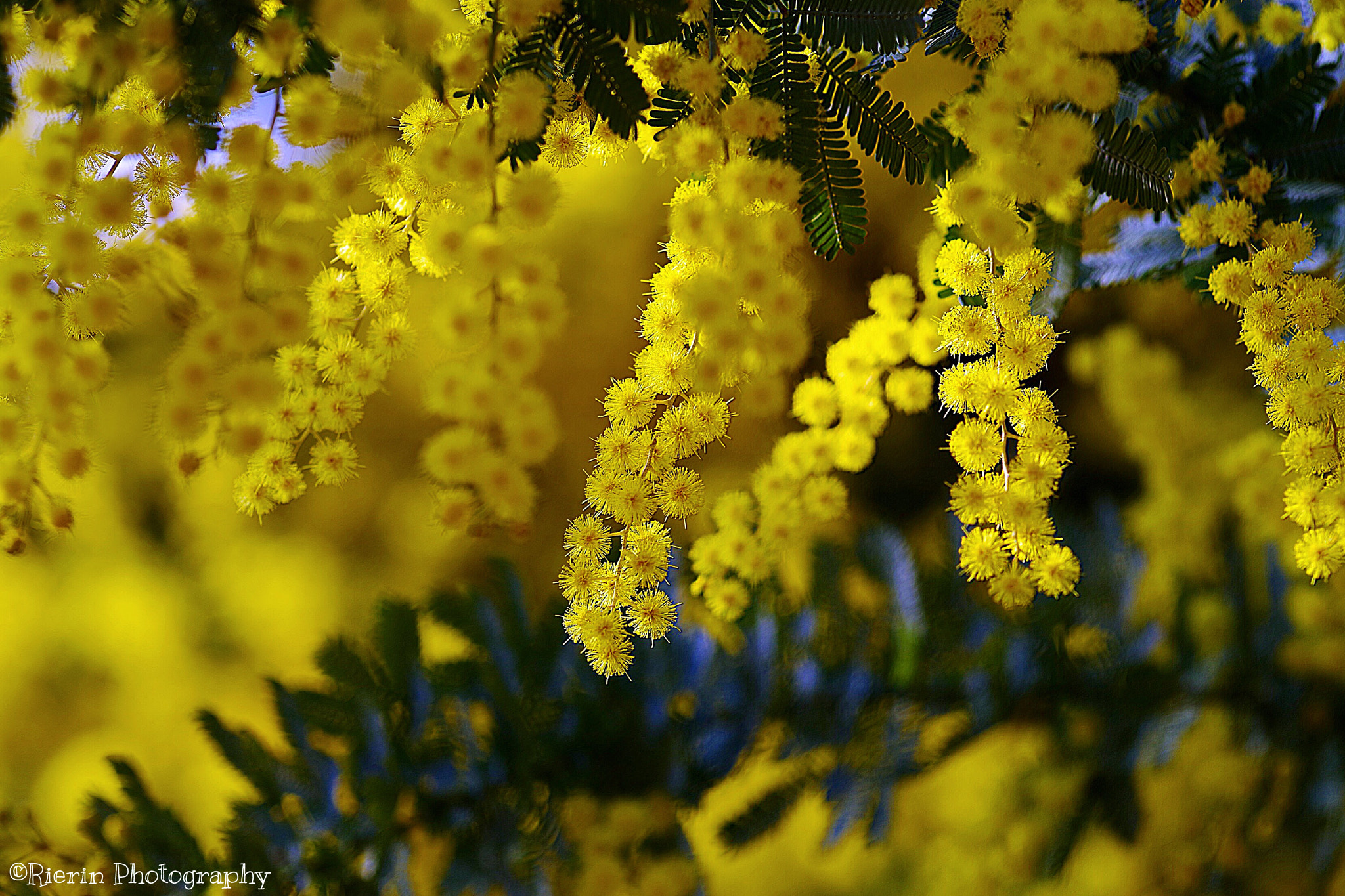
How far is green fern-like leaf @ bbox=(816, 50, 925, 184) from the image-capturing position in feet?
1.61

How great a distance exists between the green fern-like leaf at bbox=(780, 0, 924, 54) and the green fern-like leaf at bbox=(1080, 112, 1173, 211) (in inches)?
4.5

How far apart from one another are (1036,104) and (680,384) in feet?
0.72

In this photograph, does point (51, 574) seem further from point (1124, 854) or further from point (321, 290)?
point (1124, 854)

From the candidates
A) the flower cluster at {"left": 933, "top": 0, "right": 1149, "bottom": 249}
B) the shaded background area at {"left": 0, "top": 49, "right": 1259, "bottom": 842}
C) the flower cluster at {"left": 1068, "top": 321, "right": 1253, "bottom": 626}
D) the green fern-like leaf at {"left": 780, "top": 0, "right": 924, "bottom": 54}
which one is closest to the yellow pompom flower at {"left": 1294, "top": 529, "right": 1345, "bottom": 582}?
the flower cluster at {"left": 933, "top": 0, "right": 1149, "bottom": 249}

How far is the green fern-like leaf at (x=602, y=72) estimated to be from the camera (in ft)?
1.39

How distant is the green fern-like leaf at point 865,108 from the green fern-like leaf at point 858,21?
0.8 inches

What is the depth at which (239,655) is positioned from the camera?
1.63 meters

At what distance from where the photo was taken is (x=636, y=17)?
1.35 feet

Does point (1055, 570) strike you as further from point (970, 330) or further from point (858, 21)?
point (858, 21)

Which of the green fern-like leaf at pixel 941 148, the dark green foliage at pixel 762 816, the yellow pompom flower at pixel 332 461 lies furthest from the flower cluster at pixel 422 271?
the dark green foliage at pixel 762 816

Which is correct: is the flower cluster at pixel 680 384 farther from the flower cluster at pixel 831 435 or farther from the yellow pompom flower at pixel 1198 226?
the yellow pompom flower at pixel 1198 226

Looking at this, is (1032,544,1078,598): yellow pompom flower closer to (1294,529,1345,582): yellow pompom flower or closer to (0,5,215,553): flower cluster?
(1294,529,1345,582): yellow pompom flower

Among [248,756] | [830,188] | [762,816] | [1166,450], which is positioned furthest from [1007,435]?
[1166,450]

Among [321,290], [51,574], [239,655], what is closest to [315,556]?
[239,655]
